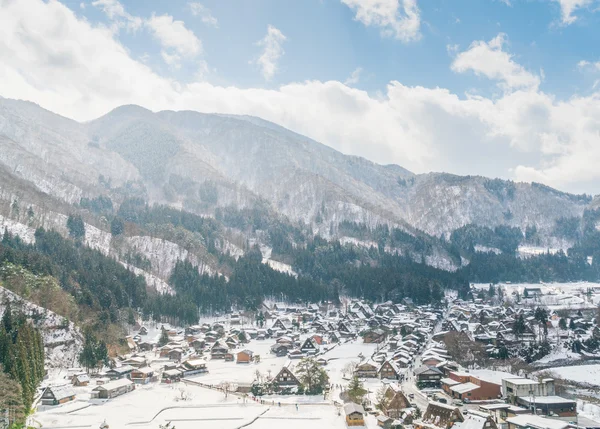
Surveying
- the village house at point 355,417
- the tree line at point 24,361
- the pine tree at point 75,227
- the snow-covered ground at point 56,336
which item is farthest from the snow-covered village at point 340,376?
the pine tree at point 75,227

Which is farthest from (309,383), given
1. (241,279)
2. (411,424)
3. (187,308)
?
(241,279)

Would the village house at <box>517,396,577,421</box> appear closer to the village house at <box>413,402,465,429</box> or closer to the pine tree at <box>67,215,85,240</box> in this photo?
the village house at <box>413,402,465,429</box>

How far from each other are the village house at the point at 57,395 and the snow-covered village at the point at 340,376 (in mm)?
113

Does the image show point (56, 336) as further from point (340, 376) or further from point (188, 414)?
point (340, 376)

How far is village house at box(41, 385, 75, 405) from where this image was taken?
5108cm

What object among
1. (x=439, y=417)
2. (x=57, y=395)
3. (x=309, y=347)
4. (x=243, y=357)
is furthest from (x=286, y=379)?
(x=57, y=395)

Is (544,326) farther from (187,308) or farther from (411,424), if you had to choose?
(187,308)

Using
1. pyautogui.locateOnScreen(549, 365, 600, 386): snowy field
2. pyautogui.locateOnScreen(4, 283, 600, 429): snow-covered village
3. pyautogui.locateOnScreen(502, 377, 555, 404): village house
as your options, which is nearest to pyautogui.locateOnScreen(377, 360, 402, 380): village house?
pyautogui.locateOnScreen(4, 283, 600, 429): snow-covered village

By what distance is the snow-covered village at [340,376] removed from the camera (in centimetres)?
4728

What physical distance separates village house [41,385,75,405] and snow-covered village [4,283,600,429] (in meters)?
0.11

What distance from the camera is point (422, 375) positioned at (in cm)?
6209

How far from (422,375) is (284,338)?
104ft

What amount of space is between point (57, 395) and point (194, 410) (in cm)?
1550

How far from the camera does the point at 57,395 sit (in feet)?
170
